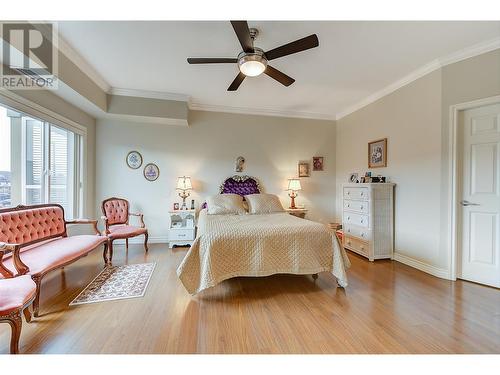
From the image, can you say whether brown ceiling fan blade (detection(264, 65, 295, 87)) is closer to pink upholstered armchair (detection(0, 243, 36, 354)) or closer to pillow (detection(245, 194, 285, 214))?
pillow (detection(245, 194, 285, 214))

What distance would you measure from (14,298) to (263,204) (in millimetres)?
3009

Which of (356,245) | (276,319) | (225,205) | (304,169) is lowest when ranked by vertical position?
(276,319)

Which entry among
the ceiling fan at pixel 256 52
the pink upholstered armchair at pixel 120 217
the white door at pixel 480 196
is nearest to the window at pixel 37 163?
the pink upholstered armchair at pixel 120 217

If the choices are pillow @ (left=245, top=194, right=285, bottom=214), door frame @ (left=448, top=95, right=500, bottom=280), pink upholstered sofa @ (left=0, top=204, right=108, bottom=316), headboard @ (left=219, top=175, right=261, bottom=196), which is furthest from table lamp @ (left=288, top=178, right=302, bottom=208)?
pink upholstered sofa @ (left=0, top=204, right=108, bottom=316)

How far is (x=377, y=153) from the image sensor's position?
3.62 meters

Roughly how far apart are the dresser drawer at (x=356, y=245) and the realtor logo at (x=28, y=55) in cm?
469

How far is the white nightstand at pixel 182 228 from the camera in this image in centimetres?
381

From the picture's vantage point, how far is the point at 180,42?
2.29 meters

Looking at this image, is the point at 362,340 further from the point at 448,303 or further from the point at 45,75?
the point at 45,75

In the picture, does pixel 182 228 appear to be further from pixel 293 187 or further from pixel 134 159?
pixel 293 187

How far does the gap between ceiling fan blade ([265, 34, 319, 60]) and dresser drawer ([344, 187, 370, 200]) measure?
2.32 m

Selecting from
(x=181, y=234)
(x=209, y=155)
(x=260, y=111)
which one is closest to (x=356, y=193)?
(x=260, y=111)

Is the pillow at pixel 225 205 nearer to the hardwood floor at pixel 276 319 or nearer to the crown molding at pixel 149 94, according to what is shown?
the hardwood floor at pixel 276 319

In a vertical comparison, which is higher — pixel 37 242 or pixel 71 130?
pixel 71 130
